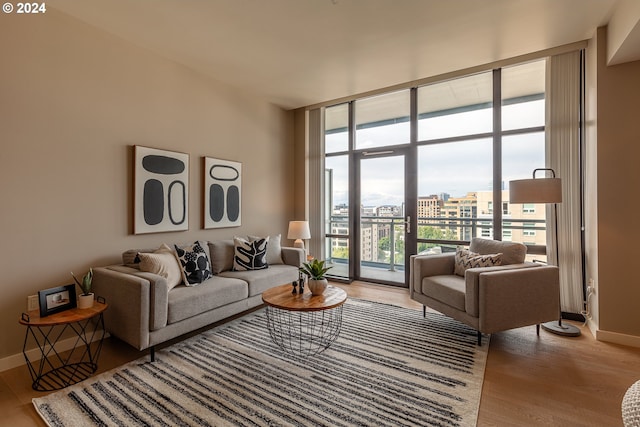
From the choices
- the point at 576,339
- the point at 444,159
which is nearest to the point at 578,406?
the point at 576,339

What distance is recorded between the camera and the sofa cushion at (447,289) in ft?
9.00

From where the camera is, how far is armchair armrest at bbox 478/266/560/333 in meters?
2.50

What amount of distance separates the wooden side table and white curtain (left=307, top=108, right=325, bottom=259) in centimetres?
312

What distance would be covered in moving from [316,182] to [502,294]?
3.29 meters

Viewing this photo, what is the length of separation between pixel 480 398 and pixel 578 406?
58 cm

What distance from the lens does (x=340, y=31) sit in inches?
113

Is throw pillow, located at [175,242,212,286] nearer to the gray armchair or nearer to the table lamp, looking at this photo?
the table lamp

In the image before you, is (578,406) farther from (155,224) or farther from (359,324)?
(155,224)

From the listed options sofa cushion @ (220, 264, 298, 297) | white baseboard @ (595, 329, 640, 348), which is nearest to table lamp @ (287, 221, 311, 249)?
sofa cushion @ (220, 264, 298, 297)

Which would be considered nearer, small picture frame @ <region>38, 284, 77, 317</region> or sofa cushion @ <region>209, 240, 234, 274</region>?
small picture frame @ <region>38, 284, 77, 317</region>

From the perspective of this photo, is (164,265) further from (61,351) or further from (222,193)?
(222,193)

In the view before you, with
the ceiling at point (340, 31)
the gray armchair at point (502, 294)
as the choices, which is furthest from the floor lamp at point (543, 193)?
the ceiling at point (340, 31)

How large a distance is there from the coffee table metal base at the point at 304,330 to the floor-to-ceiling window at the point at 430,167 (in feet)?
5.55

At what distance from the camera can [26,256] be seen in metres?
2.40
